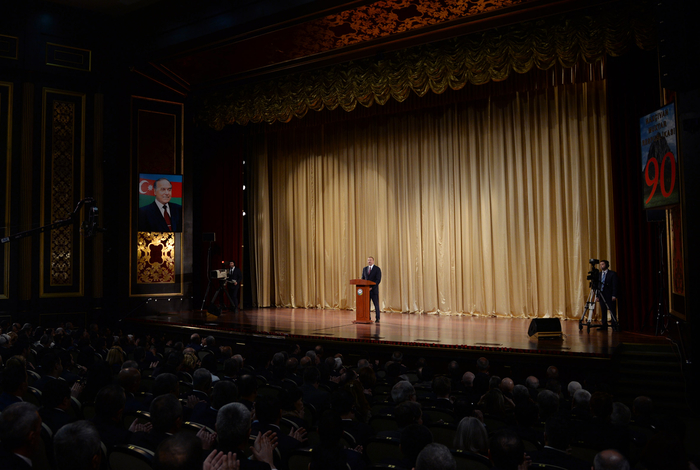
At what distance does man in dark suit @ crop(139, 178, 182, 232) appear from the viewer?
12664 mm

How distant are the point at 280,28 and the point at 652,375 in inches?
324

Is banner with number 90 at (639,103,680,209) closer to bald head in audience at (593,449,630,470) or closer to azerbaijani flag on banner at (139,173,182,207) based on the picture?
bald head in audience at (593,449,630,470)

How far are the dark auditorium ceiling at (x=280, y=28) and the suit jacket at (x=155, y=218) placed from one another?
2.99 metres

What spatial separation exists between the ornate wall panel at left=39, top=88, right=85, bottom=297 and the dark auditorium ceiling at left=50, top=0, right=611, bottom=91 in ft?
5.82

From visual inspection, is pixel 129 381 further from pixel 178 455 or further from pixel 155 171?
pixel 155 171

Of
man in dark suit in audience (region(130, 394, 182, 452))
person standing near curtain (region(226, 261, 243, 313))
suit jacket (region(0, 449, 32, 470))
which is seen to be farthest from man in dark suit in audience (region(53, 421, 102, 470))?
person standing near curtain (region(226, 261, 243, 313))

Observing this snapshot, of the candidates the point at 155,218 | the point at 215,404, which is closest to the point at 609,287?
the point at 215,404

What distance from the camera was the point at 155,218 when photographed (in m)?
12.8

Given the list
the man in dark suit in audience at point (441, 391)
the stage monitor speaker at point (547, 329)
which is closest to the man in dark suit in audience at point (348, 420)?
the man in dark suit in audience at point (441, 391)

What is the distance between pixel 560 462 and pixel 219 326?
28.2 feet

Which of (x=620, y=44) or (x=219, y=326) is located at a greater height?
(x=620, y=44)

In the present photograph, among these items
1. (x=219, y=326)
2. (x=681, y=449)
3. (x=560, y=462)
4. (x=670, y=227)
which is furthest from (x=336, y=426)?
(x=219, y=326)

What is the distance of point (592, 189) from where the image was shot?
11305 millimetres

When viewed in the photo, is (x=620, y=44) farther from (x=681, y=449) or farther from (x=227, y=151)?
(x=227, y=151)
